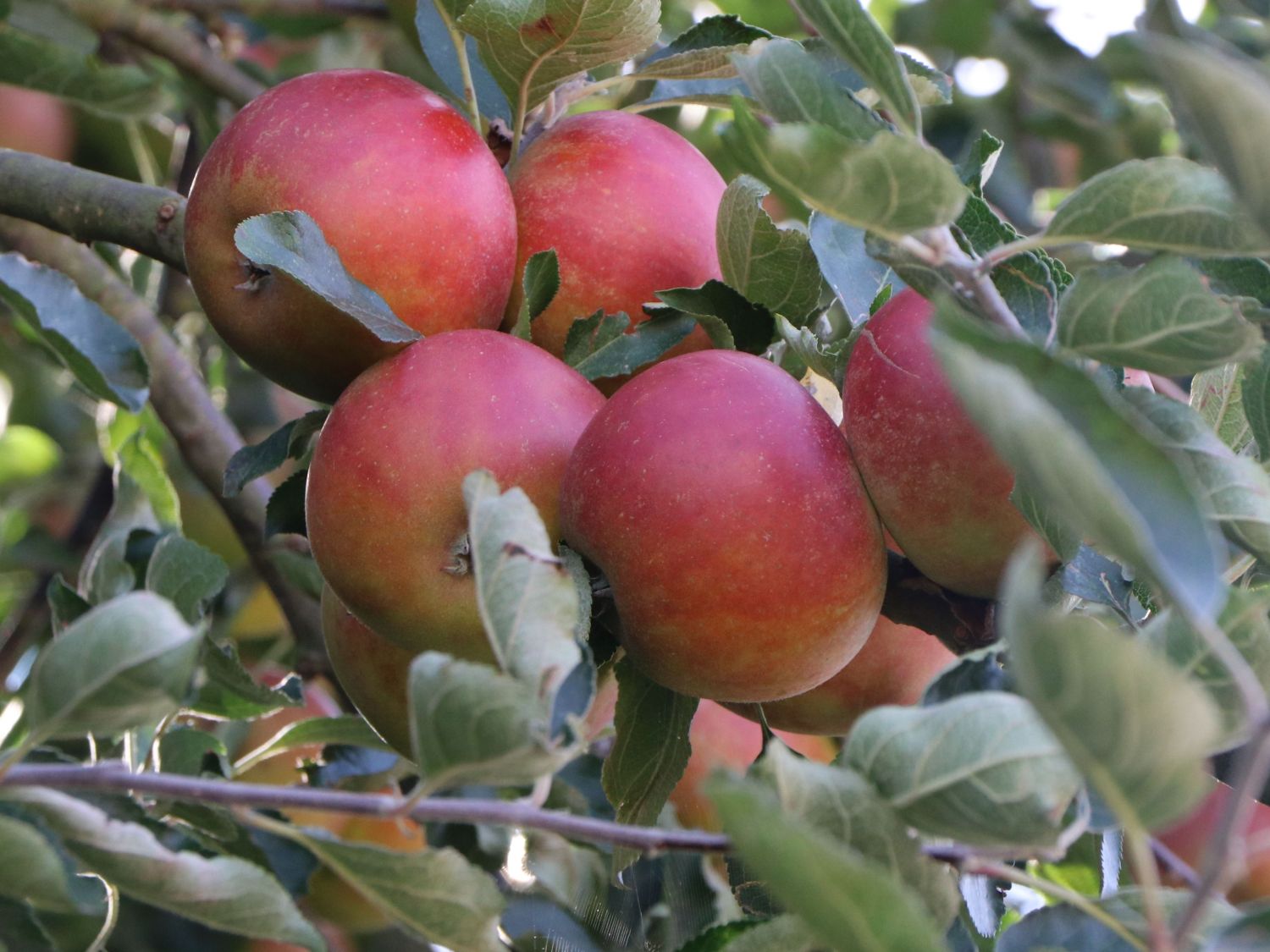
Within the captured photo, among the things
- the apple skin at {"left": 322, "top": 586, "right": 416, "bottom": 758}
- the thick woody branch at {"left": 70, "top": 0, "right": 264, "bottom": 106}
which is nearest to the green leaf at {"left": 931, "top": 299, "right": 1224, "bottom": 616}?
the apple skin at {"left": 322, "top": 586, "right": 416, "bottom": 758}

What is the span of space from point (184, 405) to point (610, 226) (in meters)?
0.58

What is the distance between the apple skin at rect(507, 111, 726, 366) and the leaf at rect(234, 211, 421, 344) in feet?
0.42

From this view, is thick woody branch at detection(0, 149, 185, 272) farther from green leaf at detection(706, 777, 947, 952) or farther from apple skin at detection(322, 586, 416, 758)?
green leaf at detection(706, 777, 947, 952)

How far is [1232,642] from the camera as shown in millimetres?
515

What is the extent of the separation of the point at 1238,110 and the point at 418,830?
105 cm

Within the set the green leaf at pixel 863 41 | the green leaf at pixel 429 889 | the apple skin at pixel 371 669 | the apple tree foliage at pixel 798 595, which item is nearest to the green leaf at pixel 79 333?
the apple tree foliage at pixel 798 595

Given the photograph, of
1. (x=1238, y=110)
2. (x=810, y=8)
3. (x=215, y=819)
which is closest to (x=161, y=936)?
(x=215, y=819)

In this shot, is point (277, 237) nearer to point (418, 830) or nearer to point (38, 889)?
point (38, 889)

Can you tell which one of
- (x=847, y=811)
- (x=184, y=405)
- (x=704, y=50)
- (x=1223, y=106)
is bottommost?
(x=184, y=405)

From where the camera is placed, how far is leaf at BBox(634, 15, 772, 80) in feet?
2.74

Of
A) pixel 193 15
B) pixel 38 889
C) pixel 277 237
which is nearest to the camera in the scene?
pixel 38 889

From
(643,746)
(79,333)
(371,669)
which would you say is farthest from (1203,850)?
(79,333)

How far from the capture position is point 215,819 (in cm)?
77

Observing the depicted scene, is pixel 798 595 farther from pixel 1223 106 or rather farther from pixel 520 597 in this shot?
pixel 1223 106
